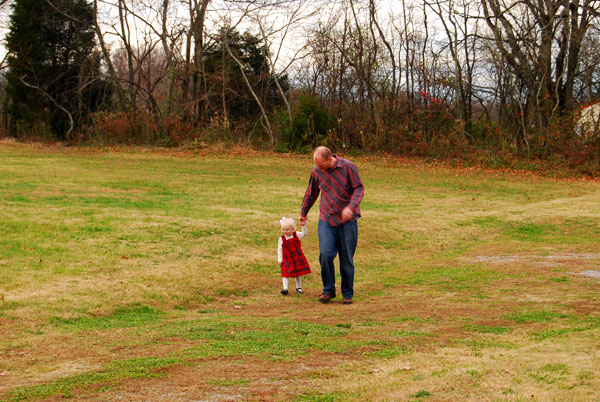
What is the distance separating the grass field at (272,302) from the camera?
16.6 ft

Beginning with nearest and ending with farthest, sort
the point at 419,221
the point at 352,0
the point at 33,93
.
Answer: the point at 419,221 → the point at 352,0 → the point at 33,93

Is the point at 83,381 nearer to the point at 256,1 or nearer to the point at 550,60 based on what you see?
the point at 550,60

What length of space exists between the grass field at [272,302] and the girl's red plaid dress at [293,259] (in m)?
0.38

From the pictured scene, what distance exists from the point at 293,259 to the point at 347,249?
115cm

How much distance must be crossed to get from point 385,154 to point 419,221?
19.4 meters

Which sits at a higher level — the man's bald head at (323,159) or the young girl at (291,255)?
the man's bald head at (323,159)

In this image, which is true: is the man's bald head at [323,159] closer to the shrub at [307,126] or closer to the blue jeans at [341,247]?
the blue jeans at [341,247]

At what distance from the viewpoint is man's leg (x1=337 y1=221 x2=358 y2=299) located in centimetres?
849

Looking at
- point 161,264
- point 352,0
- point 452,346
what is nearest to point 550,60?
point 352,0

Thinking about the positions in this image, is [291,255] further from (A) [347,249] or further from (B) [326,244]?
(A) [347,249]

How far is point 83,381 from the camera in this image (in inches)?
204

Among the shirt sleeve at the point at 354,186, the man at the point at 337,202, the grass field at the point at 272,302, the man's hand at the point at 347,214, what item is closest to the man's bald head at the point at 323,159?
the man at the point at 337,202

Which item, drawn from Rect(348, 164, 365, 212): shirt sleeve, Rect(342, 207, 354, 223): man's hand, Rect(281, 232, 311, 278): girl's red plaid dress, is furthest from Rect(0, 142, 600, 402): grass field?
Rect(348, 164, 365, 212): shirt sleeve

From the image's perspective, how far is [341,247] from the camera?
28.5 ft
